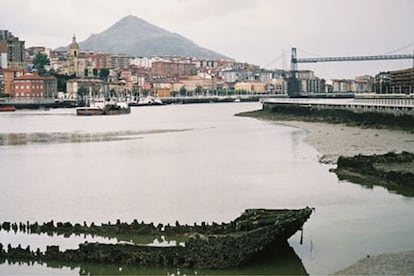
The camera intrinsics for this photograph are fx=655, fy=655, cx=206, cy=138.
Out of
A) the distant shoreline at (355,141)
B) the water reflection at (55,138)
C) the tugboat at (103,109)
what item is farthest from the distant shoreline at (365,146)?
the tugboat at (103,109)

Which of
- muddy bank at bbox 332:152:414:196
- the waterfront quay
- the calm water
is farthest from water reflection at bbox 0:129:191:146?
muddy bank at bbox 332:152:414:196

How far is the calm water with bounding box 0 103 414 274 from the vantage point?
35.0 feet

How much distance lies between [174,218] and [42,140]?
78.7ft

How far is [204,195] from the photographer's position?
1579cm

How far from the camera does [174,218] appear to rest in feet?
43.0

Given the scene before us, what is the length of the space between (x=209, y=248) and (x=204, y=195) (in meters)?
6.43

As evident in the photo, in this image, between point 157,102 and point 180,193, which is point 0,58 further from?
point 180,193

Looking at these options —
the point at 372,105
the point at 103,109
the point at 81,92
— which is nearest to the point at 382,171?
the point at 372,105

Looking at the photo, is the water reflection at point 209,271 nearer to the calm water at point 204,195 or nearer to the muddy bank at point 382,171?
the calm water at point 204,195

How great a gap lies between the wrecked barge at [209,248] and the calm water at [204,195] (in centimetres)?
16

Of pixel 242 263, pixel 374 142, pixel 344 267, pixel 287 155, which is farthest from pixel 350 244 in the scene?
pixel 374 142

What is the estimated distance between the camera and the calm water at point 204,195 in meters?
10.7

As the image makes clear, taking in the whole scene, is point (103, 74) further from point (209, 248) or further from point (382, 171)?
point (209, 248)

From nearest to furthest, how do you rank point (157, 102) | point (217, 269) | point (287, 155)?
1. point (217, 269)
2. point (287, 155)
3. point (157, 102)
